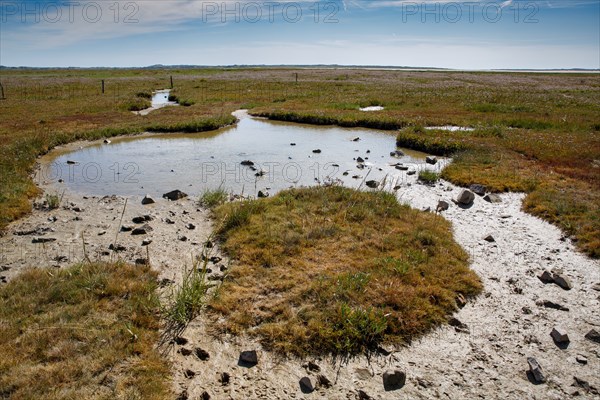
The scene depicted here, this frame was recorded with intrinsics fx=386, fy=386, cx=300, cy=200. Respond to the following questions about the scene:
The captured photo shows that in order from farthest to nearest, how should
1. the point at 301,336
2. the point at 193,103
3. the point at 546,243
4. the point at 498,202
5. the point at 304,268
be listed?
1. the point at 193,103
2. the point at 498,202
3. the point at 546,243
4. the point at 304,268
5. the point at 301,336

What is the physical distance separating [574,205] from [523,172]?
433 cm

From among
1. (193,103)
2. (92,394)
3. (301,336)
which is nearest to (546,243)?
(301,336)

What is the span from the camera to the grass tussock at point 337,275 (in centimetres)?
664

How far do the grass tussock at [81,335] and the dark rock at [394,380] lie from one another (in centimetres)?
308

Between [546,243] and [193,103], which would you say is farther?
[193,103]

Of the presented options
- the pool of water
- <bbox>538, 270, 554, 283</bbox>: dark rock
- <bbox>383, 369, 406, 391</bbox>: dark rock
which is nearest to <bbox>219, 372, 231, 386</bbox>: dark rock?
<bbox>383, 369, 406, 391</bbox>: dark rock

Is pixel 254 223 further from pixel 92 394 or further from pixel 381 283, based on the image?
pixel 92 394

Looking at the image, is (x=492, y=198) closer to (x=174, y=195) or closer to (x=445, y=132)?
(x=445, y=132)

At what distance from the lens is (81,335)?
5988 millimetres

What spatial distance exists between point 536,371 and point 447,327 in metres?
1.52

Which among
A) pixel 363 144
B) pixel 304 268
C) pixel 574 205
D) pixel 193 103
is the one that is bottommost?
pixel 304 268

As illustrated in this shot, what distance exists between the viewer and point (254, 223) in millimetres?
10844

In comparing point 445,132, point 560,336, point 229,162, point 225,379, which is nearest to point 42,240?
point 225,379

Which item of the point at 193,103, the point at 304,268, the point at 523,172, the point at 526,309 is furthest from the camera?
the point at 193,103
